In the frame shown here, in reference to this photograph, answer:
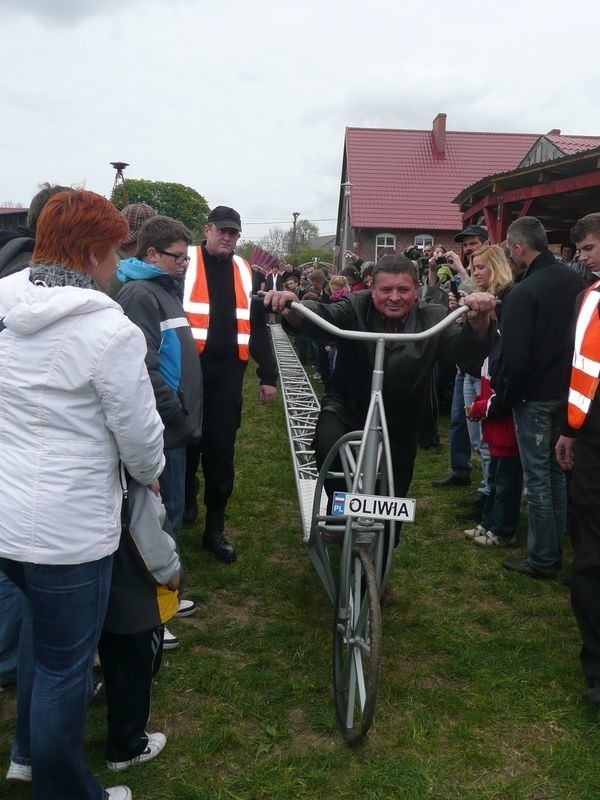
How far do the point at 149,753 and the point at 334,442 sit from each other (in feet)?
5.33

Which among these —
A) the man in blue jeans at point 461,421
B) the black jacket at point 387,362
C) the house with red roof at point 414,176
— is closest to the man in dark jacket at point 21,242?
the black jacket at point 387,362

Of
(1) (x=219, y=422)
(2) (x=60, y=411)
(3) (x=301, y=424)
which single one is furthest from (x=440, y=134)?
(2) (x=60, y=411)

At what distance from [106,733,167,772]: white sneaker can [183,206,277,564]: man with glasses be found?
1.84 m

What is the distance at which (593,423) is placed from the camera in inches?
121

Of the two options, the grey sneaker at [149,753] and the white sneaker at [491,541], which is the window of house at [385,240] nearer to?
the white sneaker at [491,541]

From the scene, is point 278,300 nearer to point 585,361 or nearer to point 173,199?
point 585,361

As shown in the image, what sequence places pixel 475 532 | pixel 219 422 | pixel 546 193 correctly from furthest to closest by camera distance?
pixel 546 193
pixel 475 532
pixel 219 422

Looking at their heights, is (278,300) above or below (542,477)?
above

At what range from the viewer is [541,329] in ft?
14.0

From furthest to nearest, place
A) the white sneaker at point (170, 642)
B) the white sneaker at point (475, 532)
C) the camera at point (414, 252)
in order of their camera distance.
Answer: the camera at point (414, 252) → the white sneaker at point (475, 532) → the white sneaker at point (170, 642)

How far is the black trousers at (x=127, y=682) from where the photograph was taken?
7.98 feet

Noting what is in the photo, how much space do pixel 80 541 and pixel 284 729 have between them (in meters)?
1.48

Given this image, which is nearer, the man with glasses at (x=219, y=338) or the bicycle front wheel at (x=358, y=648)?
the bicycle front wheel at (x=358, y=648)

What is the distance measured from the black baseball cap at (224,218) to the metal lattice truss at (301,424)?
A: 3.21 ft
